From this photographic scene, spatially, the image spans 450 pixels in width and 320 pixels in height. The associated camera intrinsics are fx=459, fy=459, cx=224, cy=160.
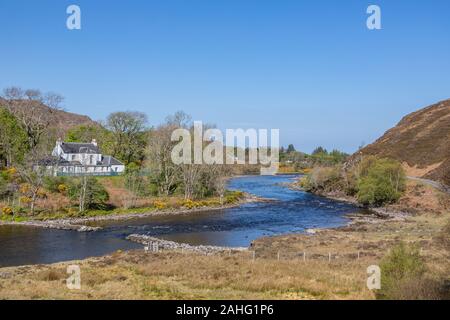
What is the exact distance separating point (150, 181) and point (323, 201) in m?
32.6

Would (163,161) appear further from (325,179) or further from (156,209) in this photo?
(325,179)

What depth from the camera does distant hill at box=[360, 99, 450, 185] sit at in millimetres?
102463

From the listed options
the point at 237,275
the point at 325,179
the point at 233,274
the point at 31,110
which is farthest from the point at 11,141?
the point at 237,275

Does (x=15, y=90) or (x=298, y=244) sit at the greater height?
(x=15, y=90)

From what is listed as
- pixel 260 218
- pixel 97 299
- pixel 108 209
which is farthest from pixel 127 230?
pixel 97 299

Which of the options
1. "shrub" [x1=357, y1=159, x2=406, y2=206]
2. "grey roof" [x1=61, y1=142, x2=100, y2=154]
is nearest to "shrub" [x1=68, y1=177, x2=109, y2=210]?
"grey roof" [x1=61, y1=142, x2=100, y2=154]

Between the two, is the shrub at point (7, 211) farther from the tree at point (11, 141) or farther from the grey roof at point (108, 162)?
the grey roof at point (108, 162)

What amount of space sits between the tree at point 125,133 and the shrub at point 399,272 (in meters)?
84.8

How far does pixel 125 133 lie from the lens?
102 m

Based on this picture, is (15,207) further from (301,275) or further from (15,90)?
(301,275)

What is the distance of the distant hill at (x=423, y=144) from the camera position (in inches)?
4034

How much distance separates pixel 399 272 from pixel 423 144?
343 ft

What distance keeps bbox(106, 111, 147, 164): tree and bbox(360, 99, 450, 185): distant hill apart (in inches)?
2477

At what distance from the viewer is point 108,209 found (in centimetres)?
6600
